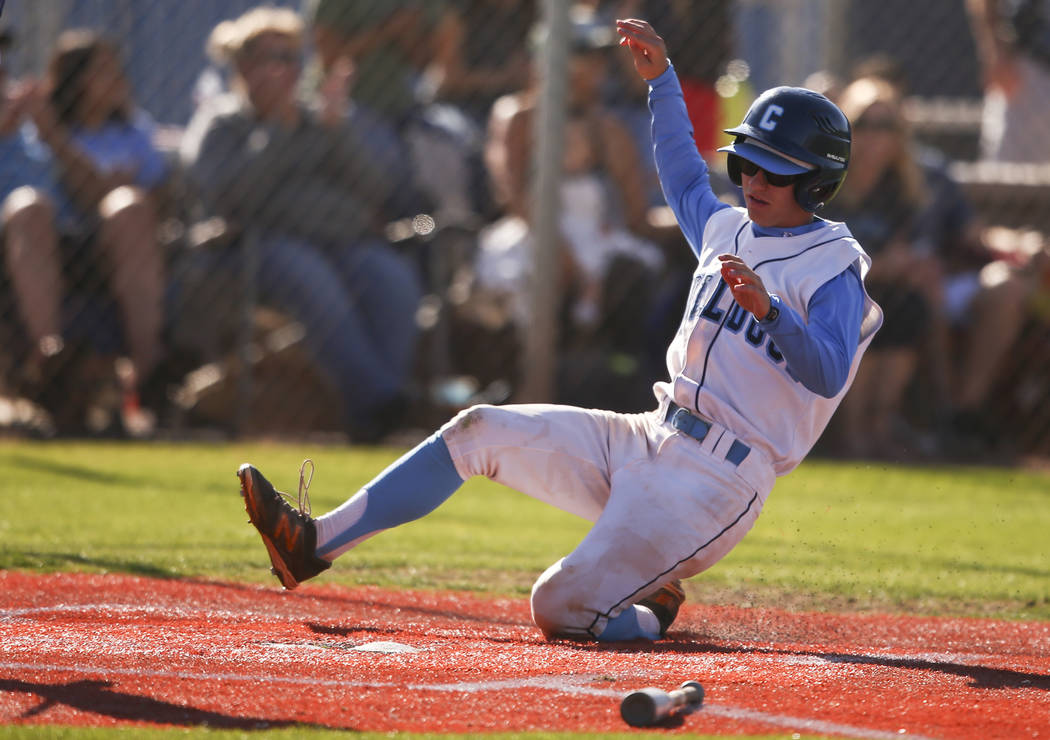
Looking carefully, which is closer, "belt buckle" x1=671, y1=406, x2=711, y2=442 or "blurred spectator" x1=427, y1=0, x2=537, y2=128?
"belt buckle" x1=671, y1=406, x2=711, y2=442

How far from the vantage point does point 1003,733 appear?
9.46 feet

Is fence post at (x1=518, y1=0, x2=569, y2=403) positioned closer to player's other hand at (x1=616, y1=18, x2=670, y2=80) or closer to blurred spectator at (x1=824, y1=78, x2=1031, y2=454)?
blurred spectator at (x1=824, y1=78, x2=1031, y2=454)

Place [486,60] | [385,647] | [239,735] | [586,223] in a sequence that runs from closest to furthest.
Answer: [239,735] < [385,647] < [586,223] < [486,60]

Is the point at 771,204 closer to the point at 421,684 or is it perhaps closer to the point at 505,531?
the point at 421,684

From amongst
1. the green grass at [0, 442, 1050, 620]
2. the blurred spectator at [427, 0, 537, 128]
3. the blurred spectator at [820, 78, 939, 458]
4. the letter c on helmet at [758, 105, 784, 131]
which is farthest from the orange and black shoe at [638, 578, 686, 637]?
the blurred spectator at [427, 0, 537, 128]

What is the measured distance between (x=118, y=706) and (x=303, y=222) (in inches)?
202

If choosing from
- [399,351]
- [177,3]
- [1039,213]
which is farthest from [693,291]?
[1039,213]

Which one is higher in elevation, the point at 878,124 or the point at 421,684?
the point at 878,124

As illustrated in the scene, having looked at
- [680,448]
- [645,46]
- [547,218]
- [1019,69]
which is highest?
[645,46]

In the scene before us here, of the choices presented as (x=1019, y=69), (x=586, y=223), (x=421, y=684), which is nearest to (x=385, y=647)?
(x=421, y=684)

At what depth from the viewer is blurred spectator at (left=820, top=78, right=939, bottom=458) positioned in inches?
314

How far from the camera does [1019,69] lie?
9258 millimetres

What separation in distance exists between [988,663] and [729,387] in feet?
3.04

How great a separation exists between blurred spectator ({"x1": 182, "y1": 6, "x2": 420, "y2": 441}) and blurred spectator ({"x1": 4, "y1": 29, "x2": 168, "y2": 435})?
1.28ft
